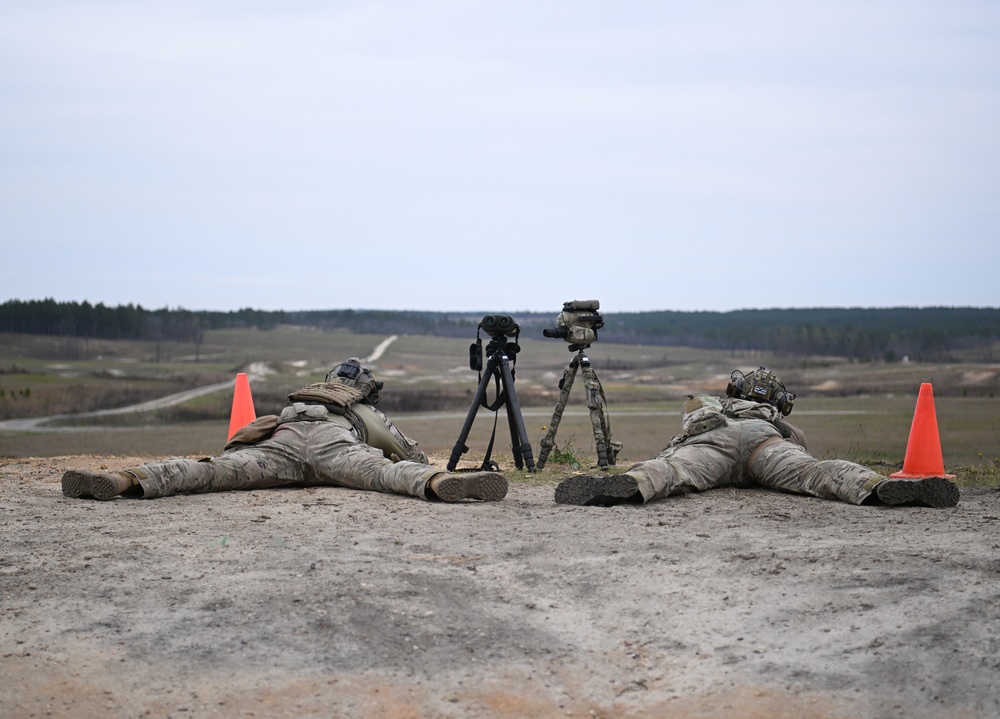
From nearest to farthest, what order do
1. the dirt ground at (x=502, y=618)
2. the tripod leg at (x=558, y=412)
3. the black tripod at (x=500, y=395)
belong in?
the dirt ground at (x=502, y=618) → the black tripod at (x=500, y=395) → the tripod leg at (x=558, y=412)

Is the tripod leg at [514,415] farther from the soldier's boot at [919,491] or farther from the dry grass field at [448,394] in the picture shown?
the soldier's boot at [919,491]

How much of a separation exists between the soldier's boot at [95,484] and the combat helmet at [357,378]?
2829mm

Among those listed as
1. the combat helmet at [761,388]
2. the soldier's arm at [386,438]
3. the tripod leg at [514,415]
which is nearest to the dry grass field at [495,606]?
the soldier's arm at [386,438]

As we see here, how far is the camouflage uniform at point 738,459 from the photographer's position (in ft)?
33.4

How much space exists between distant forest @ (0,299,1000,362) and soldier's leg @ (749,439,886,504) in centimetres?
4491

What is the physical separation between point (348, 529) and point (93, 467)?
20.4 feet

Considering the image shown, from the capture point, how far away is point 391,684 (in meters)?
5.35

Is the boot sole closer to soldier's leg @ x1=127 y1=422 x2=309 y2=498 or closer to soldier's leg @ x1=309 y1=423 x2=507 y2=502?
soldier's leg @ x1=127 y1=422 x2=309 y2=498

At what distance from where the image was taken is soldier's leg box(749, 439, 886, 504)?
978cm

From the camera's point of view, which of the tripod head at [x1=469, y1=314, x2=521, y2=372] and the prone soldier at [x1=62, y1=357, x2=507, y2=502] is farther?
the tripod head at [x1=469, y1=314, x2=521, y2=372]

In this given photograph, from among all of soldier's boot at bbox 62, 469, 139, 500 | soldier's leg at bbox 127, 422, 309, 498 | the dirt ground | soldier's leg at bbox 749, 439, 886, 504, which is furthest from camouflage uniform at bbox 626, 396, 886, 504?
soldier's boot at bbox 62, 469, 139, 500

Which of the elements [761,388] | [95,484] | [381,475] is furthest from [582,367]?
[95,484]

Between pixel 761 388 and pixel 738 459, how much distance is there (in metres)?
1.08

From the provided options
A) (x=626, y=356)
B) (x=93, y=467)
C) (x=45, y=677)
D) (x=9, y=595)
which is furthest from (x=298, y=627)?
(x=626, y=356)
